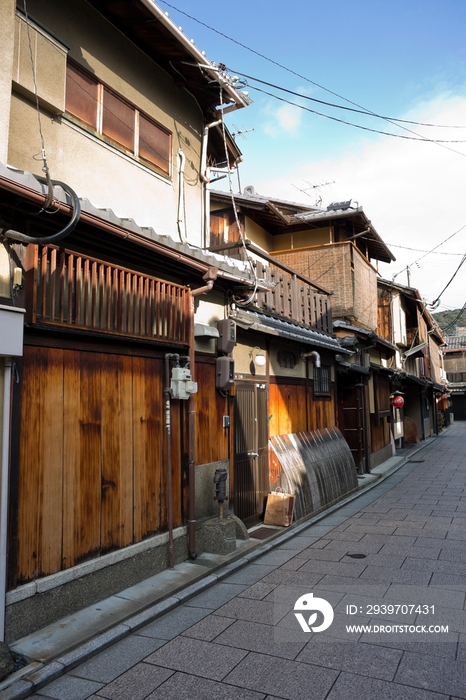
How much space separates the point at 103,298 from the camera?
6633 millimetres

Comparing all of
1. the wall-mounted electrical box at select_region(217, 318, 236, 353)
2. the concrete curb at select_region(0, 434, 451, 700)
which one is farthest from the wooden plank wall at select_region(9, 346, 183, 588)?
the wall-mounted electrical box at select_region(217, 318, 236, 353)

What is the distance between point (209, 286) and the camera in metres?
8.48

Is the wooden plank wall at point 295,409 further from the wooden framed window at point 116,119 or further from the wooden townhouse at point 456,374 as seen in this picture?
the wooden townhouse at point 456,374

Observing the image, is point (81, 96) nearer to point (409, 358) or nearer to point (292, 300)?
point (292, 300)

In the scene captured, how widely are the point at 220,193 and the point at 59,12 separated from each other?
10.7 meters

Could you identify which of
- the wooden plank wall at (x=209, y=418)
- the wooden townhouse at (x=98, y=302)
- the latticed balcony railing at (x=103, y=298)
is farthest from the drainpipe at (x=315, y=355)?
the latticed balcony railing at (x=103, y=298)

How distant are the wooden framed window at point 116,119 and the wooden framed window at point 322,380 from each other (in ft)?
25.6

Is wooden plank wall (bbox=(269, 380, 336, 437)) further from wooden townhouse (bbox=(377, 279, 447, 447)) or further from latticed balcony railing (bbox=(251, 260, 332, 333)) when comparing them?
wooden townhouse (bbox=(377, 279, 447, 447))

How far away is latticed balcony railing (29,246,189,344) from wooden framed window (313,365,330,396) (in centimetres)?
719

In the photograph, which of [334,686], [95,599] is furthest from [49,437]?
[334,686]

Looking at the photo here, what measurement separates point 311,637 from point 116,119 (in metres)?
8.10

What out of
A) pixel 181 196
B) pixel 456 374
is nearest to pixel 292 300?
pixel 181 196

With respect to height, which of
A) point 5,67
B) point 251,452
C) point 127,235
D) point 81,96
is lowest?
point 251,452

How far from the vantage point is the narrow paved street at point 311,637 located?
4.47 meters
